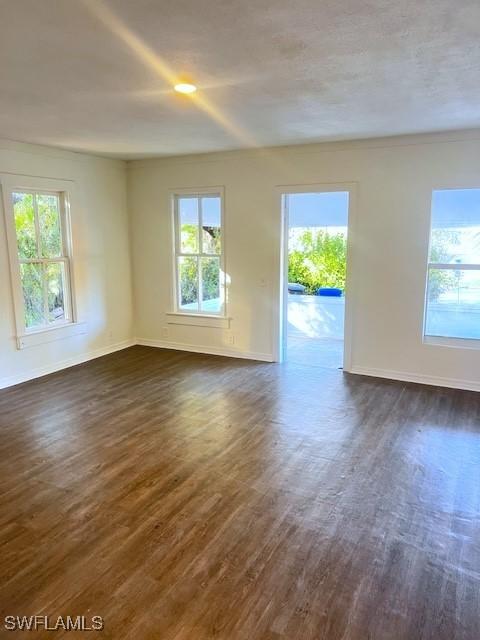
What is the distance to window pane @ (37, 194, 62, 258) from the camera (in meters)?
5.43

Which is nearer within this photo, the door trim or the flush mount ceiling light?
the flush mount ceiling light

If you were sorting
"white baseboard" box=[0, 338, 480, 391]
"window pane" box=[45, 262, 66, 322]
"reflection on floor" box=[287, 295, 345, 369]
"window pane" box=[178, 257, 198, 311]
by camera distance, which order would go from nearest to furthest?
"white baseboard" box=[0, 338, 480, 391] < "window pane" box=[45, 262, 66, 322] < "window pane" box=[178, 257, 198, 311] < "reflection on floor" box=[287, 295, 345, 369]

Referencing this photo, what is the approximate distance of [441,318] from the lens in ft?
16.3

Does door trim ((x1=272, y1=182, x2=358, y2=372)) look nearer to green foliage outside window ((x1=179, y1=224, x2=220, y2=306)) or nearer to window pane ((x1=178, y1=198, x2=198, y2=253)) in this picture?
green foliage outside window ((x1=179, y1=224, x2=220, y2=306))

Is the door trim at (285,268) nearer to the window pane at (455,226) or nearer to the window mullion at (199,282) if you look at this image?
the window pane at (455,226)

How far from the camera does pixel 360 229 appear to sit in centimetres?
516

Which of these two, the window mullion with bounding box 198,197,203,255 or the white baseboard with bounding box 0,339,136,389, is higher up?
the window mullion with bounding box 198,197,203,255

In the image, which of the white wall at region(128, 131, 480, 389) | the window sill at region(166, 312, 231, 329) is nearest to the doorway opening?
the white wall at region(128, 131, 480, 389)

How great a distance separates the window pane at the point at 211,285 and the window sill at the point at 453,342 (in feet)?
8.96

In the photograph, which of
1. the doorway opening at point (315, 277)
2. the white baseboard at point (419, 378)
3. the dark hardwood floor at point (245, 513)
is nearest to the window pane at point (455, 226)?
the doorway opening at point (315, 277)

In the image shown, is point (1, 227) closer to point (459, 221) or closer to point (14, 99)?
point (14, 99)

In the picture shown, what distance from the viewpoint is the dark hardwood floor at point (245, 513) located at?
6.64ft

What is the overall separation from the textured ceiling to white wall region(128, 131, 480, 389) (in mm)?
511

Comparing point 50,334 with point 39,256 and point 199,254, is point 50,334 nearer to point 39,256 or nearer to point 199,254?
point 39,256
